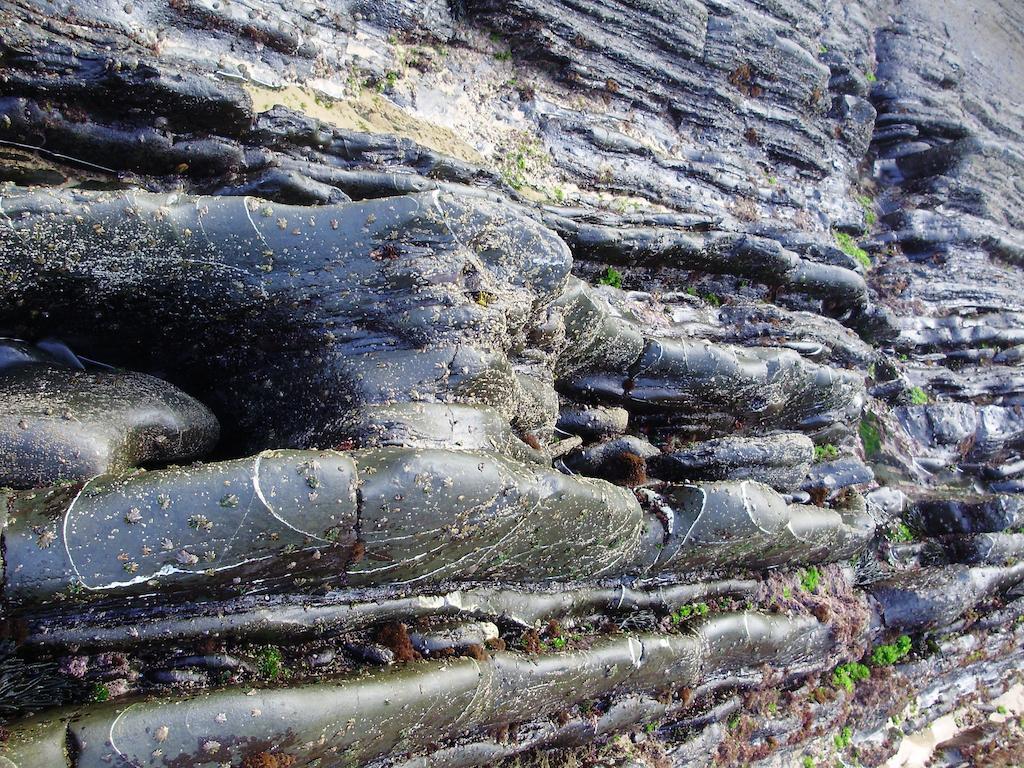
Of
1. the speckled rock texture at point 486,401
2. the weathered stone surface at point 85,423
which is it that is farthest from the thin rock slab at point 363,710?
the weathered stone surface at point 85,423

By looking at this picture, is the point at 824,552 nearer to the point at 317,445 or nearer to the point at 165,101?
the point at 317,445

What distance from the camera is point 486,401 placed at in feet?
22.5

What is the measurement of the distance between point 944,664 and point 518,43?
11177 millimetres

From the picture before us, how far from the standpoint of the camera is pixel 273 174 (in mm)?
7656

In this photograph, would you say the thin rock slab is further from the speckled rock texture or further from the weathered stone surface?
the weathered stone surface

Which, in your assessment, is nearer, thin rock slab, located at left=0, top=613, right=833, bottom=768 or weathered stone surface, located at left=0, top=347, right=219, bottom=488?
thin rock slab, located at left=0, top=613, right=833, bottom=768

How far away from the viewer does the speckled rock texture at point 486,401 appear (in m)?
5.08

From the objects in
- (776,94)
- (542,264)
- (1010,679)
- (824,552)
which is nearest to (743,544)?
(824,552)

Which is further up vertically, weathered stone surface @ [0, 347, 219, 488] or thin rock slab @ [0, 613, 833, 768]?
weathered stone surface @ [0, 347, 219, 488]

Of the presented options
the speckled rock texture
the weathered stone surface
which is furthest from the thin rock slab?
the weathered stone surface

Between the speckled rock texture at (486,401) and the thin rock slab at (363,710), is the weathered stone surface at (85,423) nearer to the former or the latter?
the speckled rock texture at (486,401)

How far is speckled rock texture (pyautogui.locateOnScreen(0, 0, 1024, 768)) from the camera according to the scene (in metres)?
5.08

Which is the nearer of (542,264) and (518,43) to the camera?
(542,264)

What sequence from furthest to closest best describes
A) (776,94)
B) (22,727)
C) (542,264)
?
(776,94) → (542,264) → (22,727)
